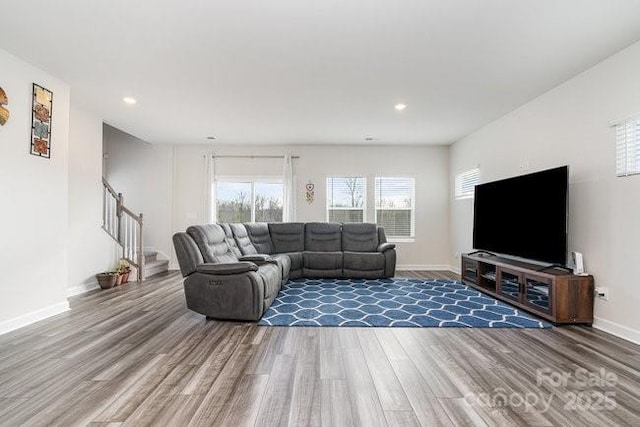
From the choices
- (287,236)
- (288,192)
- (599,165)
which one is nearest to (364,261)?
(287,236)

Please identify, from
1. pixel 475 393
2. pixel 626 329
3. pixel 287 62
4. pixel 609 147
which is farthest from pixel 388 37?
pixel 626 329

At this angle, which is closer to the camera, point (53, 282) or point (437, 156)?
point (53, 282)

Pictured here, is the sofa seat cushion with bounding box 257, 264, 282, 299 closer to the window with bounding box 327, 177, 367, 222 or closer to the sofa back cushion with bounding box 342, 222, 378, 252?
the sofa back cushion with bounding box 342, 222, 378, 252

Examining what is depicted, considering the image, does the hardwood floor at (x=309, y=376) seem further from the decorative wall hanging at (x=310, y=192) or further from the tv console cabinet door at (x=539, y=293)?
the decorative wall hanging at (x=310, y=192)

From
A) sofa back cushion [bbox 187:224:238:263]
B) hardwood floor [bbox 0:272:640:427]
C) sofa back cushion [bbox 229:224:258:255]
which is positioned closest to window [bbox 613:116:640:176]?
hardwood floor [bbox 0:272:640:427]

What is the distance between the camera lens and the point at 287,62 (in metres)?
2.99

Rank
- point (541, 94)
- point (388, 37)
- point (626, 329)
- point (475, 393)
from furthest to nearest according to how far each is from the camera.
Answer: point (541, 94) → point (626, 329) → point (388, 37) → point (475, 393)

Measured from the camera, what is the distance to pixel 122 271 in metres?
4.96

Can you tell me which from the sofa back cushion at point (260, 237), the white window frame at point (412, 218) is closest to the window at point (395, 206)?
the white window frame at point (412, 218)

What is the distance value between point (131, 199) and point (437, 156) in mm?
6498

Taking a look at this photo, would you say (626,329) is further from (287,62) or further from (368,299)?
(287,62)

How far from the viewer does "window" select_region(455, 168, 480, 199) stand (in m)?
5.45

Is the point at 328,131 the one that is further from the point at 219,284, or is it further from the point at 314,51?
the point at 219,284

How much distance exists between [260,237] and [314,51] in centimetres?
365
